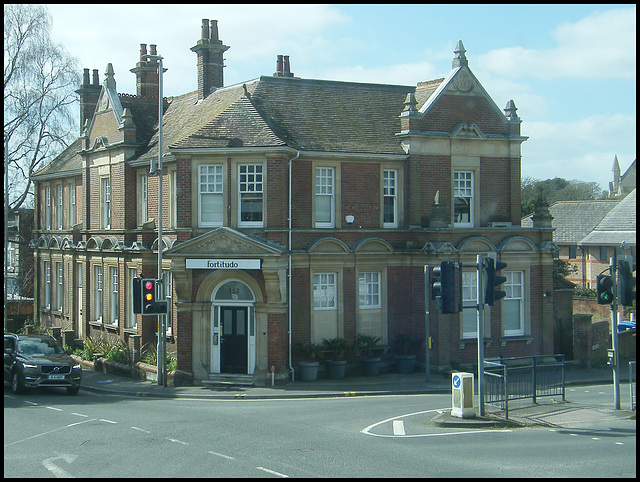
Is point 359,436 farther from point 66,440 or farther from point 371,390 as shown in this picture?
point 371,390

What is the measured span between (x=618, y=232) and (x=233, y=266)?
37.0m

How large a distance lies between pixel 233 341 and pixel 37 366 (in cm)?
610

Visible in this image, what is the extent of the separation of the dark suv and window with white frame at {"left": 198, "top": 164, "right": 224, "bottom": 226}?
6.09 m

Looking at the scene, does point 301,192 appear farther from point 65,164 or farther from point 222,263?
point 65,164

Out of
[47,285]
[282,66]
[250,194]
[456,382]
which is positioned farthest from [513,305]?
[47,285]

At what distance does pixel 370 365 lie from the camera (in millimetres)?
26375

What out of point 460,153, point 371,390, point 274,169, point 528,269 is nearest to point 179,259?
point 274,169

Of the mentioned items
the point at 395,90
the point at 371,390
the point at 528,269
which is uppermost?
the point at 395,90

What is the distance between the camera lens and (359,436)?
16.2 m

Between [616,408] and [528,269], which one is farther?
[528,269]

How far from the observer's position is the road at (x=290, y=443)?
1289 centimetres

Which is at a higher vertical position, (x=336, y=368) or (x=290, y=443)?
(x=336, y=368)

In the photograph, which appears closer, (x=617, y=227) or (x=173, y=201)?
(x=173, y=201)

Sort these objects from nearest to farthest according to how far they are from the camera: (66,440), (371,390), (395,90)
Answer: (66,440), (371,390), (395,90)
